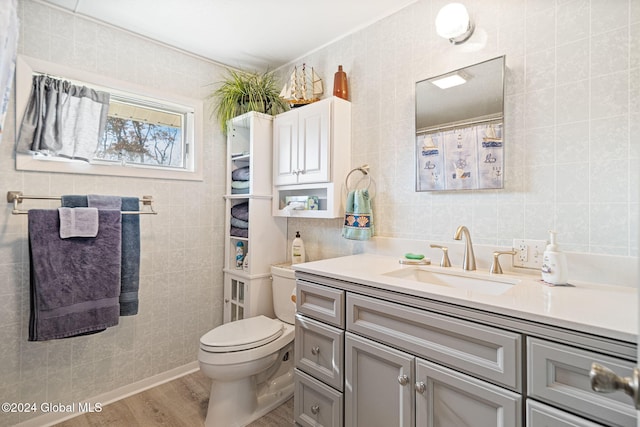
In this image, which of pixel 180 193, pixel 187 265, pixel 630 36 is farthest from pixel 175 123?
pixel 630 36

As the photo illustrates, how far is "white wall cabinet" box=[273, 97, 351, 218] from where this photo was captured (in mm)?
1937

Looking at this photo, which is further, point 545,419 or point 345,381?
point 345,381

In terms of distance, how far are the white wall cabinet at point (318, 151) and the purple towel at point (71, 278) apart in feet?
3.56

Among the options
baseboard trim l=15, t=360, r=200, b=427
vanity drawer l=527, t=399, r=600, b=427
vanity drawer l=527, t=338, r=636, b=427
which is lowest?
baseboard trim l=15, t=360, r=200, b=427

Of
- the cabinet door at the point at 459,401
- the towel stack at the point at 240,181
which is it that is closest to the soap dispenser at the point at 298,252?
the towel stack at the point at 240,181

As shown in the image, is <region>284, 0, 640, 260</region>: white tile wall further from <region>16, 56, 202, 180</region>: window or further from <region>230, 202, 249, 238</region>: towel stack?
<region>16, 56, 202, 180</region>: window

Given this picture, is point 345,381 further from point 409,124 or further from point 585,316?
point 409,124

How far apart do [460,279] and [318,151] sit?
1090mm

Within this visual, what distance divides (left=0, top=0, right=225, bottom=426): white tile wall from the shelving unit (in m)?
0.10

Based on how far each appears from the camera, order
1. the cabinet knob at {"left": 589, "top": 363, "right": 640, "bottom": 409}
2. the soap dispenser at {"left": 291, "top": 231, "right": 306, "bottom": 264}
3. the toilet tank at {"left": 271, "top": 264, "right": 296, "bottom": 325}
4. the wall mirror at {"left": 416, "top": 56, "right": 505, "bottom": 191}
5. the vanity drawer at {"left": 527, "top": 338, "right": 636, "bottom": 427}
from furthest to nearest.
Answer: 1. the soap dispenser at {"left": 291, "top": 231, "right": 306, "bottom": 264}
2. the toilet tank at {"left": 271, "top": 264, "right": 296, "bottom": 325}
3. the wall mirror at {"left": 416, "top": 56, "right": 505, "bottom": 191}
4. the vanity drawer at {"left": 527, "top": 338, "right": 636, "bottom": 427}
5. the cabinet knob at {"left": 589, "top": 363, "right": 640, "bottom": 409}

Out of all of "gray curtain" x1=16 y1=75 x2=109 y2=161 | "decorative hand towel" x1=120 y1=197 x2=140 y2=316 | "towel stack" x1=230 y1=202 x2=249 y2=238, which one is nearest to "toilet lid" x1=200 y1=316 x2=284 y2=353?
"decorative hand towel" x1=120 y1=197 x2=140 y2=316

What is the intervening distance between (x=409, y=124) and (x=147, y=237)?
1.80 m

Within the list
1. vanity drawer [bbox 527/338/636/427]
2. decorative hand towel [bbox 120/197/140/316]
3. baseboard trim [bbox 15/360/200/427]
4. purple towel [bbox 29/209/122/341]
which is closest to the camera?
vanity drawer [bbox 527/338/636/427]

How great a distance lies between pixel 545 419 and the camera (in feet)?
2.72
